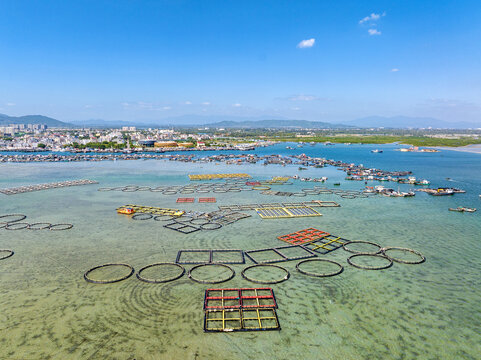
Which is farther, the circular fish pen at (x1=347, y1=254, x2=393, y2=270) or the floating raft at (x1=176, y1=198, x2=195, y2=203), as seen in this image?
the floating raft at (x1=176, y1=198, x2=195, y2=203)

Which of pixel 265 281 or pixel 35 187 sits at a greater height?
pixel 35 187

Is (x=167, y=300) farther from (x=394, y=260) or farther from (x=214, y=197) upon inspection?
(x=214, y=197)

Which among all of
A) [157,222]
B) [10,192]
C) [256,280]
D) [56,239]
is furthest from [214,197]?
[10,192]

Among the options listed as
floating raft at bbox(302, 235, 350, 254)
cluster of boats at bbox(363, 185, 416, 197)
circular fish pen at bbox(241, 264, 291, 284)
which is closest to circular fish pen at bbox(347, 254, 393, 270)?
floating raft at bbox(302, 235, 350, 254)

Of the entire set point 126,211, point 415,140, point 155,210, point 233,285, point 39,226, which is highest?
Answer: point 415,140

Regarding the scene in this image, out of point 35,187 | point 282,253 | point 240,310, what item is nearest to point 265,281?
point 240,310

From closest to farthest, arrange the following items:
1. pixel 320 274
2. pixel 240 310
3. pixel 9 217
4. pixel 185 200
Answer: pixel 240 310
pixel 320 274
pixel 9 217
pixel 185 200

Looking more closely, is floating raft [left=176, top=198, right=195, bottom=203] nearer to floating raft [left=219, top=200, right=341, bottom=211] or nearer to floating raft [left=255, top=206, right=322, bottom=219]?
floating raft [left=219, top=200, right=341, bottom=211]

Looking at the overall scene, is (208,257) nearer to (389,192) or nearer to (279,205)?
(279,205)

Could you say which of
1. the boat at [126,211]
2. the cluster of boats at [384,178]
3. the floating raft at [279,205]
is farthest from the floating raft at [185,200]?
the cluster of boats at [384,178]
